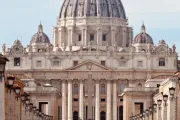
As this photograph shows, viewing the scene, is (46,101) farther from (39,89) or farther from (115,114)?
(115,114)

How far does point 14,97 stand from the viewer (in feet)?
221

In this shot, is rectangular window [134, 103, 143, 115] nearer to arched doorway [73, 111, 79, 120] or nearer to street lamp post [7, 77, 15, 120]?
arched doorway [73, 111, 79, 120]

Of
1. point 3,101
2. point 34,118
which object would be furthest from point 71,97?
point 3,101

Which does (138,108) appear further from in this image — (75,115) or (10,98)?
(10,98)

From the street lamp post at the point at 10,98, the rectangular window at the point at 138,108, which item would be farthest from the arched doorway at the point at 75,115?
the street lamp post at the point at 10,98

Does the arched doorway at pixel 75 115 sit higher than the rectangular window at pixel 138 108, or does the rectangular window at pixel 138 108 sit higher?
the rectangular window at pixel 138 108

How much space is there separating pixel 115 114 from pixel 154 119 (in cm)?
10732

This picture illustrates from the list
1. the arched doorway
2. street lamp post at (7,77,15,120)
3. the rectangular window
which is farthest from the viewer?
the arched doorway

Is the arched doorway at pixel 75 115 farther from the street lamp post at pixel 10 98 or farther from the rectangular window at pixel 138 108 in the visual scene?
the street lamp post at pixel 10 98

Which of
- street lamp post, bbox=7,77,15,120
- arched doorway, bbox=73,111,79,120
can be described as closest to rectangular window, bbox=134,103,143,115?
arched doorway, bbox=73,111,79,120

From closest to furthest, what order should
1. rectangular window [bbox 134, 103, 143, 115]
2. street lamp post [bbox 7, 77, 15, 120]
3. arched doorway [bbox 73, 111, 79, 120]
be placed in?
street lamp post [bbox 7, 77, 15, 120], rectangular window [bbox 134, 103, 143, 115], arched doorway [bbox 73, 111, 79, 120]

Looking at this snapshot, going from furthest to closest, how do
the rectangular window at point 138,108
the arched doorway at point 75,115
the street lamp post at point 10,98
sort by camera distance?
the arched doorway at point 75,115
the rectangular window at point 138,108
the street lamp post at point 10,98

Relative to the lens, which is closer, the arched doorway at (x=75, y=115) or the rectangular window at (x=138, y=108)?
the rectangular window at (x=138, y=108)

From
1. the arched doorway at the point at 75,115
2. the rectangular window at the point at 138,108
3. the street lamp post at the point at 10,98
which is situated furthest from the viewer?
the arched doorway at the point at 75,115
